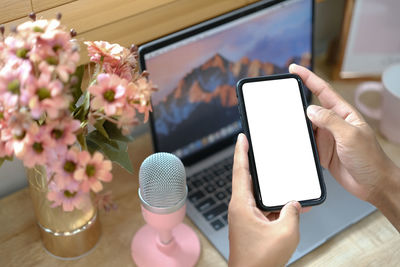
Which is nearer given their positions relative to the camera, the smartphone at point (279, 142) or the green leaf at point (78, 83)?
the green leaf at point (78, 83)

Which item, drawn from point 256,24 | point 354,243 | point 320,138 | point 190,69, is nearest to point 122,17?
point 190,69

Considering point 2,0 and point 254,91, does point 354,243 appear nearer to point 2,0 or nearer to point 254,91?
point 254,91

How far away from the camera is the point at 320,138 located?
36.5 inches

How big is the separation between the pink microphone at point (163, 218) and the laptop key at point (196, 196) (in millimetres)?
57

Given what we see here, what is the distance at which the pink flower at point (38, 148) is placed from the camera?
1.76ft

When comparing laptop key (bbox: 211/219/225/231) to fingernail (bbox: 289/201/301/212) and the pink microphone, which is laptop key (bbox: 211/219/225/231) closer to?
the pink microphone

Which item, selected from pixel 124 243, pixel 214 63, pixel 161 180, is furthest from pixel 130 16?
pixel 124 243

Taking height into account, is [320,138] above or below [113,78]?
below

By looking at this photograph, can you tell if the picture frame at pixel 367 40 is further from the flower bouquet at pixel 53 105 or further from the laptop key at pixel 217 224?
the flower bouquet at pixel 53 105

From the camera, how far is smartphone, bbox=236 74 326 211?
2.60 ft

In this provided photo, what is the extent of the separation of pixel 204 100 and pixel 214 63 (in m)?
0.08

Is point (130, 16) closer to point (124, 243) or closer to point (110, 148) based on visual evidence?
point (110, 148)

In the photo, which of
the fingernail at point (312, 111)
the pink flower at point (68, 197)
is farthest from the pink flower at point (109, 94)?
the fingernail at point (312, 111)

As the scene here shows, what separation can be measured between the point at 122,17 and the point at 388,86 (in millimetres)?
624
